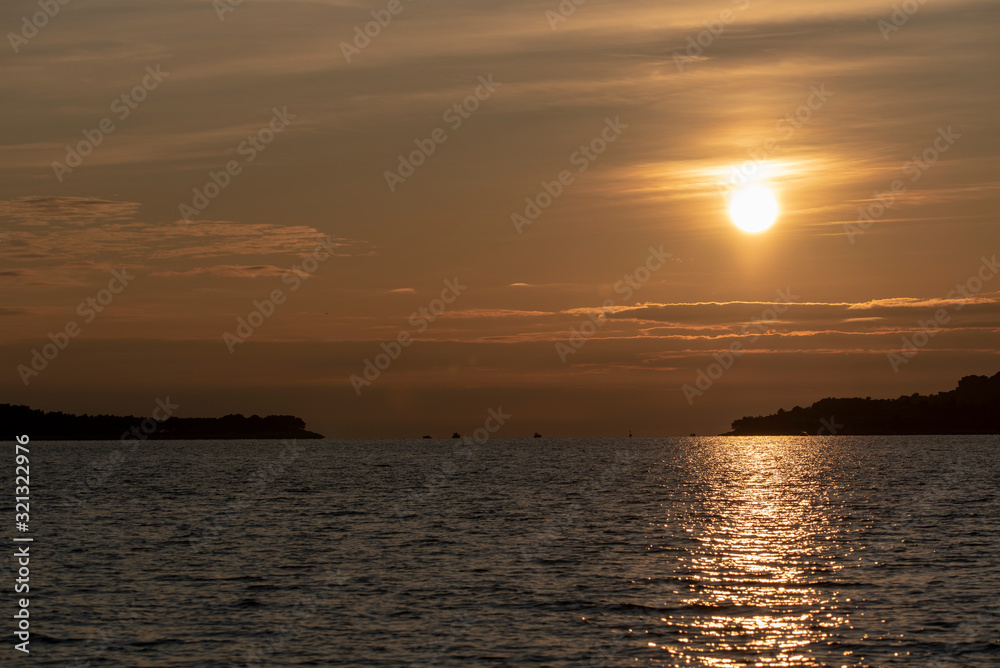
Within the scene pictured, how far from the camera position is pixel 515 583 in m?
52.1

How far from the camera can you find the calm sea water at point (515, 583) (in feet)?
126

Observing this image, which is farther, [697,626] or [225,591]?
[225,591]

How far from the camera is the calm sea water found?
126 feet

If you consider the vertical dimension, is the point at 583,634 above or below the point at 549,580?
below

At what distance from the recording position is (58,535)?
72188 mm

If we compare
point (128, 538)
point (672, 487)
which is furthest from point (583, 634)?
point (672, 487)

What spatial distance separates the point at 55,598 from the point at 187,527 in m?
30.7

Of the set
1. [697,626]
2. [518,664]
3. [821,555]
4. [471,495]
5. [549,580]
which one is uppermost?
[471,495]

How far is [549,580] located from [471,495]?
6434 centimetres

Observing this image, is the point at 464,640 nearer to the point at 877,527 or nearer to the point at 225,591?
the point at 225,591

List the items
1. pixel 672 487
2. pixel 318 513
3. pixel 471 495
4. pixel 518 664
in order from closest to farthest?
pixel 518 664 → pixel 318 513 → pixel 471 495 → pixel 672 487


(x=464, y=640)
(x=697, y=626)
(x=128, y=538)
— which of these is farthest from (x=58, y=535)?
(x=697, y=626)

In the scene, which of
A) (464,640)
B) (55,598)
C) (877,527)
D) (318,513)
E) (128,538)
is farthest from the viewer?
(318,513)

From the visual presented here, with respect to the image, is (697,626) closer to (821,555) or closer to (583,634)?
(583,634)
